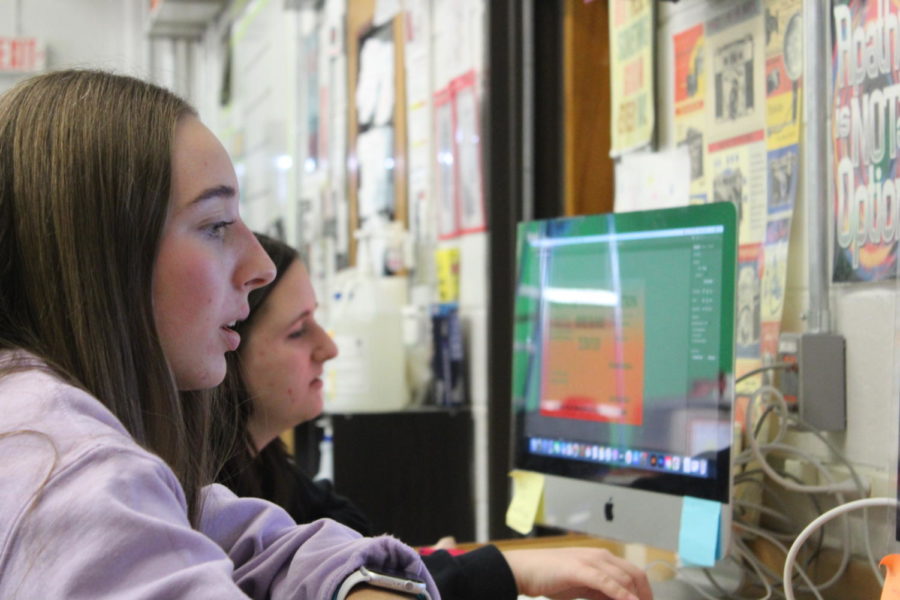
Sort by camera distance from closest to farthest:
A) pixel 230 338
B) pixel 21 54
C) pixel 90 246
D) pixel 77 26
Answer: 1. pixel 90 246
2. pixel 230 338
3. pixel 21 54
4. pixel 77 26

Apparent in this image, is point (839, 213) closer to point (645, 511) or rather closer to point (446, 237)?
point (645, 511)

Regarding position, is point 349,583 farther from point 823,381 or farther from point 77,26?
point 77,26

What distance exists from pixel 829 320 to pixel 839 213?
0.13 metres

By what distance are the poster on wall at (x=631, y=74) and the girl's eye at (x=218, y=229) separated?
1.02 meters

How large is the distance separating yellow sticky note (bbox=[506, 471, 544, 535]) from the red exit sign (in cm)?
452

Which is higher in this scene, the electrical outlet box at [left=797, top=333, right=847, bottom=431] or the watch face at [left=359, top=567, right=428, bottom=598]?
the electrical outlet box at [left=797, top=333, right=847, bottom=431]

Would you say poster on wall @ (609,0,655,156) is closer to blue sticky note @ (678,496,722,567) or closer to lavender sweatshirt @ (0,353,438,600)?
blue sticky note @ (678,496,722,567)

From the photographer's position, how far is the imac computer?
129 cm

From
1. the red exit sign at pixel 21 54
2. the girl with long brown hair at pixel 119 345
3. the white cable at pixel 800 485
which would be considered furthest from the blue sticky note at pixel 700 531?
the red exit sign at pixel 21 54

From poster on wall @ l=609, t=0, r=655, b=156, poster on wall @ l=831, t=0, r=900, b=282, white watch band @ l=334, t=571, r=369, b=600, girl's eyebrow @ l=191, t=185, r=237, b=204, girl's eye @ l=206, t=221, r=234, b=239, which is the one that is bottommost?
white watch band @ l=334, t=571, r=369, b=600

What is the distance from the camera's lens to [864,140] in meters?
1.27

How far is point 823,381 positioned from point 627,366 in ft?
0.80

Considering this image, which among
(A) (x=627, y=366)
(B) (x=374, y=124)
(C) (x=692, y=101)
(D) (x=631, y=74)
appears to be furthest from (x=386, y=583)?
(B) (x=374, y=124)

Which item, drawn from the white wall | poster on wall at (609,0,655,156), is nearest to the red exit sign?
the white wall
